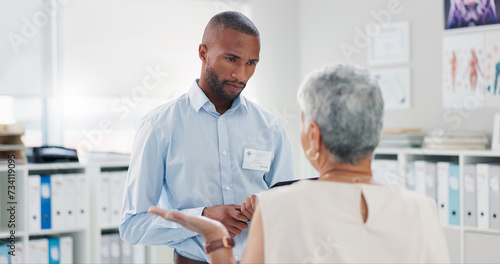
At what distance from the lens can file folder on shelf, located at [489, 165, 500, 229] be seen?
3.23 meters

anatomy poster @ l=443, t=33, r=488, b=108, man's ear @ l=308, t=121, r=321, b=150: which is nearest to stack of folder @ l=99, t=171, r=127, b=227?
anatomy poster @ l=443, t=33, r=488, b=108

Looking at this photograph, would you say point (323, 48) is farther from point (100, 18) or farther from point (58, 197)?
point (58, 197)

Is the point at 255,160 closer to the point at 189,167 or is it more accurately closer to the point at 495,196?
the point at 189,167

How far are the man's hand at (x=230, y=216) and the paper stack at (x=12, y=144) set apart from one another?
7.08ft

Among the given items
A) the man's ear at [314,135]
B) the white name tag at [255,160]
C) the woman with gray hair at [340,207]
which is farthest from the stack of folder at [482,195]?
the man's ear at [314,135]

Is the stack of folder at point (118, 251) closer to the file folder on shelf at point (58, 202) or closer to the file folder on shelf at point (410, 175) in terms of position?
the file folder on shelf at point (58, 202)

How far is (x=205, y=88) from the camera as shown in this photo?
6.06ft

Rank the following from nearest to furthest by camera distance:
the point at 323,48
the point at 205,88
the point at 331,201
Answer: the point at 331,201 < the point at 205,88 < the point at 323,48

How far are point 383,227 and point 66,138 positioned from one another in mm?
3248

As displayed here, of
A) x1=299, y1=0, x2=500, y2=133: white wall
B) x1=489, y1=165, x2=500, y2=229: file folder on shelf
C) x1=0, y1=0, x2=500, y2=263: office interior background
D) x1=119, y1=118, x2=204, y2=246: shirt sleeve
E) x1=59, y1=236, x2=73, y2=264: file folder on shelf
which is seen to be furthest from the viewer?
x1=299, y1=0, x2=500, y2=133: white wall

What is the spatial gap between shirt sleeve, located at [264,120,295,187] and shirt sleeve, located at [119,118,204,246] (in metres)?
0.34

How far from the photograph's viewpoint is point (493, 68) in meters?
3.61

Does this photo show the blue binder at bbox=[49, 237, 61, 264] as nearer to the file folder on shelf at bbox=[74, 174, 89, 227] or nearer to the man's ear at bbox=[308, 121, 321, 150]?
the file folder on shelf at bbox=[74, 174, 89, 227]

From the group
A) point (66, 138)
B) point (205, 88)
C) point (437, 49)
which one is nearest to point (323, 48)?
point (437, 49)
